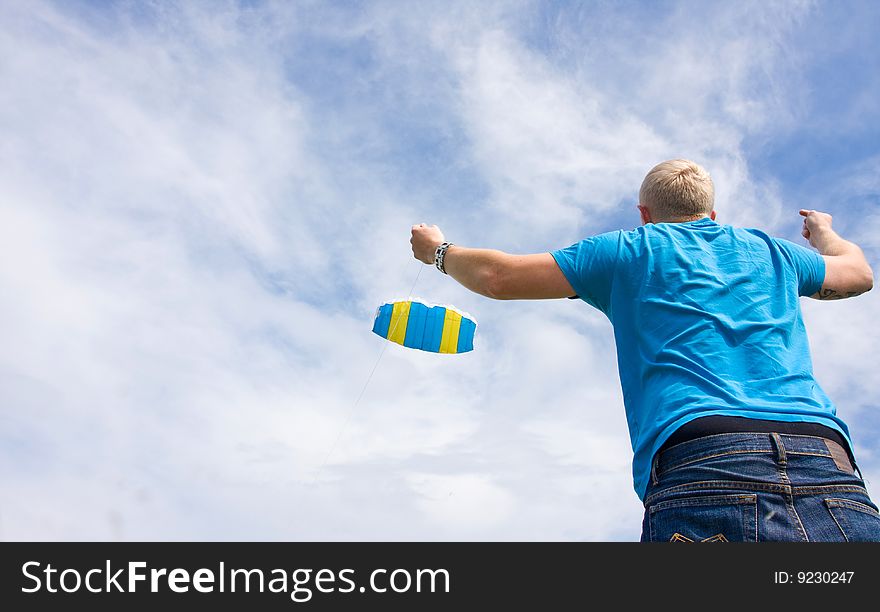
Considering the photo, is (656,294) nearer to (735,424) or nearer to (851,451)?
(735,424)

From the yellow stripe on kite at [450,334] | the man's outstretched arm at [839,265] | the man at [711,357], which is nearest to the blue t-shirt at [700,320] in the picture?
the man at [711,357]

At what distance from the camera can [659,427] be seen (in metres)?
2.82

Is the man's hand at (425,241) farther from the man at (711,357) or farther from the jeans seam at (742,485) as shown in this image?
the jeans seam at (742,485)

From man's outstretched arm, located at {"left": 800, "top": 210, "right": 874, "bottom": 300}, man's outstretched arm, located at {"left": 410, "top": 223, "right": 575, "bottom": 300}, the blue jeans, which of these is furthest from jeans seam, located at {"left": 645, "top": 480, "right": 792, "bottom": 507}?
man's outstretched arm, located at {"left": 800, "top": 210, "right": 874, "bottom": 300}

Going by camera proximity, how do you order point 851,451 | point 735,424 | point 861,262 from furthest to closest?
point 861,262
point 851,451
point 735,424

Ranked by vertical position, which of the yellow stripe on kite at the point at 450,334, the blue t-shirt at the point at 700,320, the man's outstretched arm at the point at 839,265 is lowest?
the blue t-shirt at the point at 700,320

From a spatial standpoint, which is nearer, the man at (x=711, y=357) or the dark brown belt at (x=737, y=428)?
the man at (x=711, y=357)

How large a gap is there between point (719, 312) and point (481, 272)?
99 cm

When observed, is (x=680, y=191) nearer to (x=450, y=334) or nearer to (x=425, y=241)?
(x=425, y=241)

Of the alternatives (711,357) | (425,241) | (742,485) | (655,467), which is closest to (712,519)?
(742,485)

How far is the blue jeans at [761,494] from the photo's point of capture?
99.7 inches

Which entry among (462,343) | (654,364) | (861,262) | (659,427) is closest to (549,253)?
(654,364)

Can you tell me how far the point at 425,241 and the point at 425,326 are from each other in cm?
712

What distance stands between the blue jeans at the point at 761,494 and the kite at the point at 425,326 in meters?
8.15
